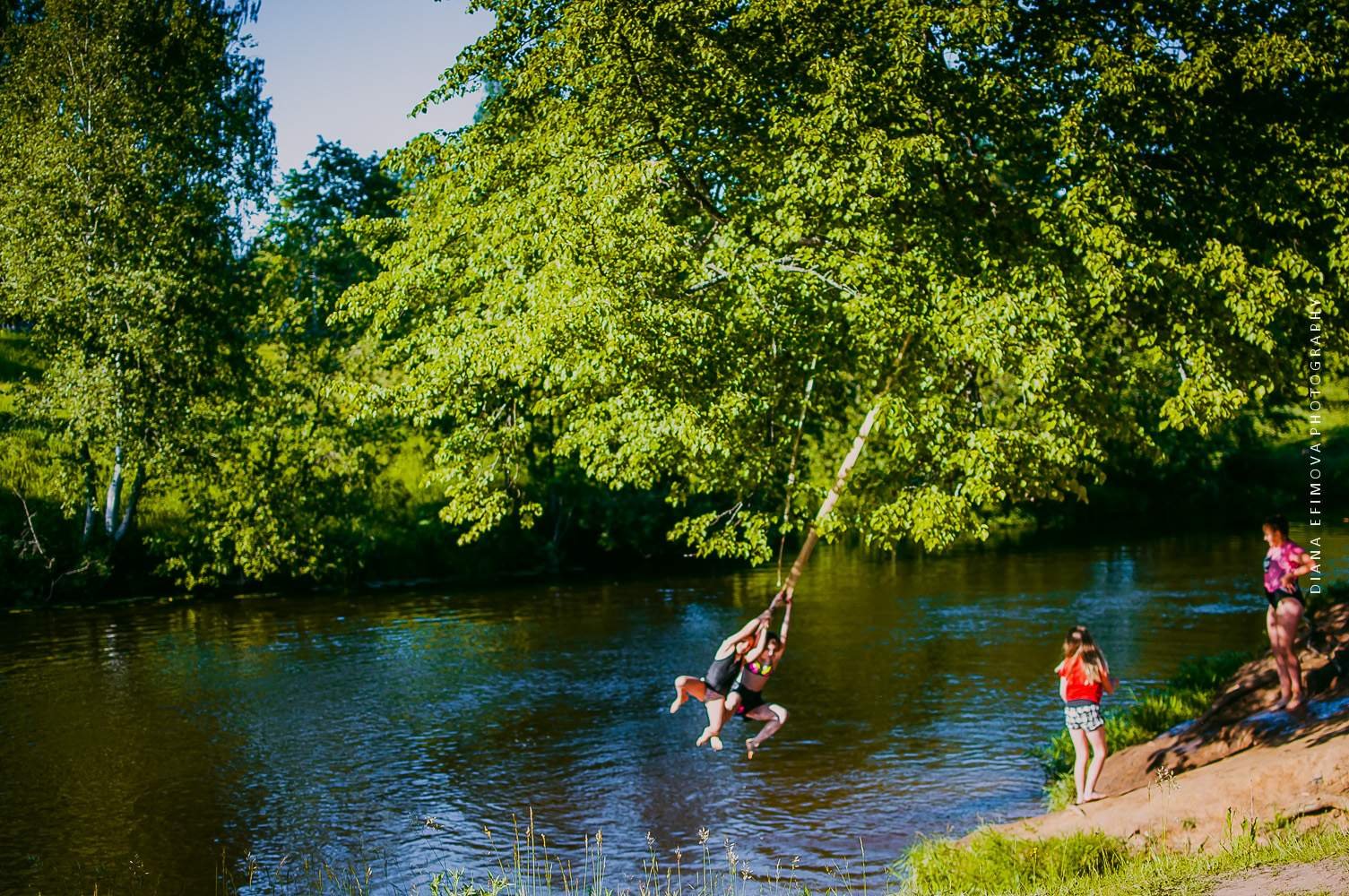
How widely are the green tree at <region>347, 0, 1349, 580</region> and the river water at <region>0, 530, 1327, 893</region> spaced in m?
3.49

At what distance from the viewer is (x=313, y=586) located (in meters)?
36.4

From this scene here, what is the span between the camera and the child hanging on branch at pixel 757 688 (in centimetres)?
1317

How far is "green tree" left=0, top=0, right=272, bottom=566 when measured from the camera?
105ft

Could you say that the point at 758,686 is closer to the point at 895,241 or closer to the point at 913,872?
the point at 913,872

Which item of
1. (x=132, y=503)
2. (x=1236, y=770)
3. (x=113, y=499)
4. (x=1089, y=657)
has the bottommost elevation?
(x=1236, y=770)

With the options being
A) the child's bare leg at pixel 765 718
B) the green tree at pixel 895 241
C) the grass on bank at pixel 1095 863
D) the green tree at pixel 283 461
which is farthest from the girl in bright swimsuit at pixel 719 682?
the green tree at pixel 283 461

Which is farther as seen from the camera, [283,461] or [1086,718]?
[283,461]

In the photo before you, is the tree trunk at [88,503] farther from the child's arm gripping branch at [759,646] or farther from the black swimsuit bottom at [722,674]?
the child's arm gripping branch at [759,646]

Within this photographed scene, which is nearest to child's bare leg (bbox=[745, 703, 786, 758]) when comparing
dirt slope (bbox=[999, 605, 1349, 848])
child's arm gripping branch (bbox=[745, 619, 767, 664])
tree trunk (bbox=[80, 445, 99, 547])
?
child's arm gripping branch (bbox=[745, 619, 767, 664])

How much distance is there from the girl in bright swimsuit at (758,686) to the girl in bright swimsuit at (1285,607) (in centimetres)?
529

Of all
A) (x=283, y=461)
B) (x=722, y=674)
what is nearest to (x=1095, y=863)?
(x=722, y=674)

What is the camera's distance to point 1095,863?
10.4 meters

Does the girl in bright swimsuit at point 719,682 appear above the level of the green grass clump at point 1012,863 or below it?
above

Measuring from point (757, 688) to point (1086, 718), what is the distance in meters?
3.44
